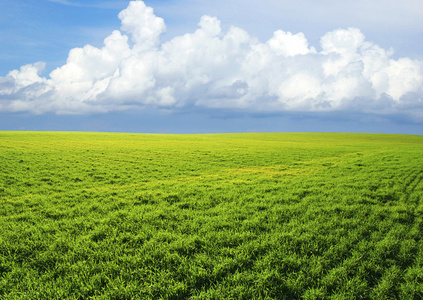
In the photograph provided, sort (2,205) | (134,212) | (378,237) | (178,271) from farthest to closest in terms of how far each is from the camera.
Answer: (2,205)
(134,212)
(378,237)
(178,271)

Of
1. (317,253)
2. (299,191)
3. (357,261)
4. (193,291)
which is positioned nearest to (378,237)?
(357,261)

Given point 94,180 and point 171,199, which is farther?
point 94,180

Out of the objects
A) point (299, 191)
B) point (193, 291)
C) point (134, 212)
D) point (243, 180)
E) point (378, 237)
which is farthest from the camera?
point (243, 180)

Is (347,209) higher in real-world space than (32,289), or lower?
higher

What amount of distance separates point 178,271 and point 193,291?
2.38 ft

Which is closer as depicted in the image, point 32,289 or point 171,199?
point 32,289

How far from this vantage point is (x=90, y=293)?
5.16m

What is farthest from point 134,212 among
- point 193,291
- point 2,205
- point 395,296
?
point 395,296

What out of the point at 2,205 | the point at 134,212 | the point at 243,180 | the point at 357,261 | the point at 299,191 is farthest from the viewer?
the point at 243,180

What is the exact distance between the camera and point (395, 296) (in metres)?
5.15

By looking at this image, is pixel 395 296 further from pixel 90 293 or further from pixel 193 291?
pixel 90 293

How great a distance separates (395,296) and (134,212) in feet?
25.6

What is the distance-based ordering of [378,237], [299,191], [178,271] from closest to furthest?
1. [178,271]
2. [378,237]
3. [299,191]

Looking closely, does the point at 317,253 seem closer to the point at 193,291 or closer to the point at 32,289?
the point at 193,291
